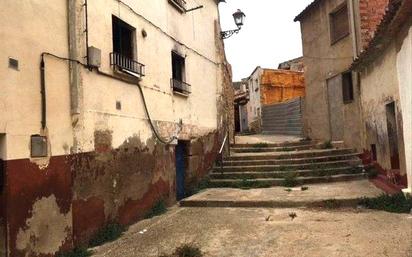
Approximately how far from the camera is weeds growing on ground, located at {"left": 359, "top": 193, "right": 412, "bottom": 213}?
6991 mm

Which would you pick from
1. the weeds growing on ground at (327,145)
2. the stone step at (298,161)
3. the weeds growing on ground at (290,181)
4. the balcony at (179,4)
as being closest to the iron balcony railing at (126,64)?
the balcony at (179,4)

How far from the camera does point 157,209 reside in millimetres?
8164


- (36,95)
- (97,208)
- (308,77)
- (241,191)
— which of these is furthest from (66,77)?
(308,77)

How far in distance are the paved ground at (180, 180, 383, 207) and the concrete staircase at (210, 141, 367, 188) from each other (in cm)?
51

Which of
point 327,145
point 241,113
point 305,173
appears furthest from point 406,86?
point 241,113

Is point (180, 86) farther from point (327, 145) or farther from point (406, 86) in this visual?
point (327, 145)

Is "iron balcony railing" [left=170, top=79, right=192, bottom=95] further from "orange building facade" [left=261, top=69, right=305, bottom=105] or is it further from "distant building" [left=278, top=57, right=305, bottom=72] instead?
"distant building" [left=278, top=57, right=305, bottom=72]

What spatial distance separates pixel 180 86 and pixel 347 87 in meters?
6.18

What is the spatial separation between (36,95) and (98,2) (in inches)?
93.0

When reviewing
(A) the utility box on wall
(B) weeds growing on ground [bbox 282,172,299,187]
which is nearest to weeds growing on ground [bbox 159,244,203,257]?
(A) the utility box on wall

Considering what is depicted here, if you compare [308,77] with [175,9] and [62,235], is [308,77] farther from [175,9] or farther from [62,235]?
[62,235]

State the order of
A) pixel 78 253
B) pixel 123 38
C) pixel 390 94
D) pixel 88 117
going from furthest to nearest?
pixel 390 94 < pixel 123 38 < pixel 88 117 < pixel 78 253

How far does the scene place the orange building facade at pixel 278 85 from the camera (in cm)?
2843

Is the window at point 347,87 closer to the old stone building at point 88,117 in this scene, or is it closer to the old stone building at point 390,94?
the old stone building at point 390,94
